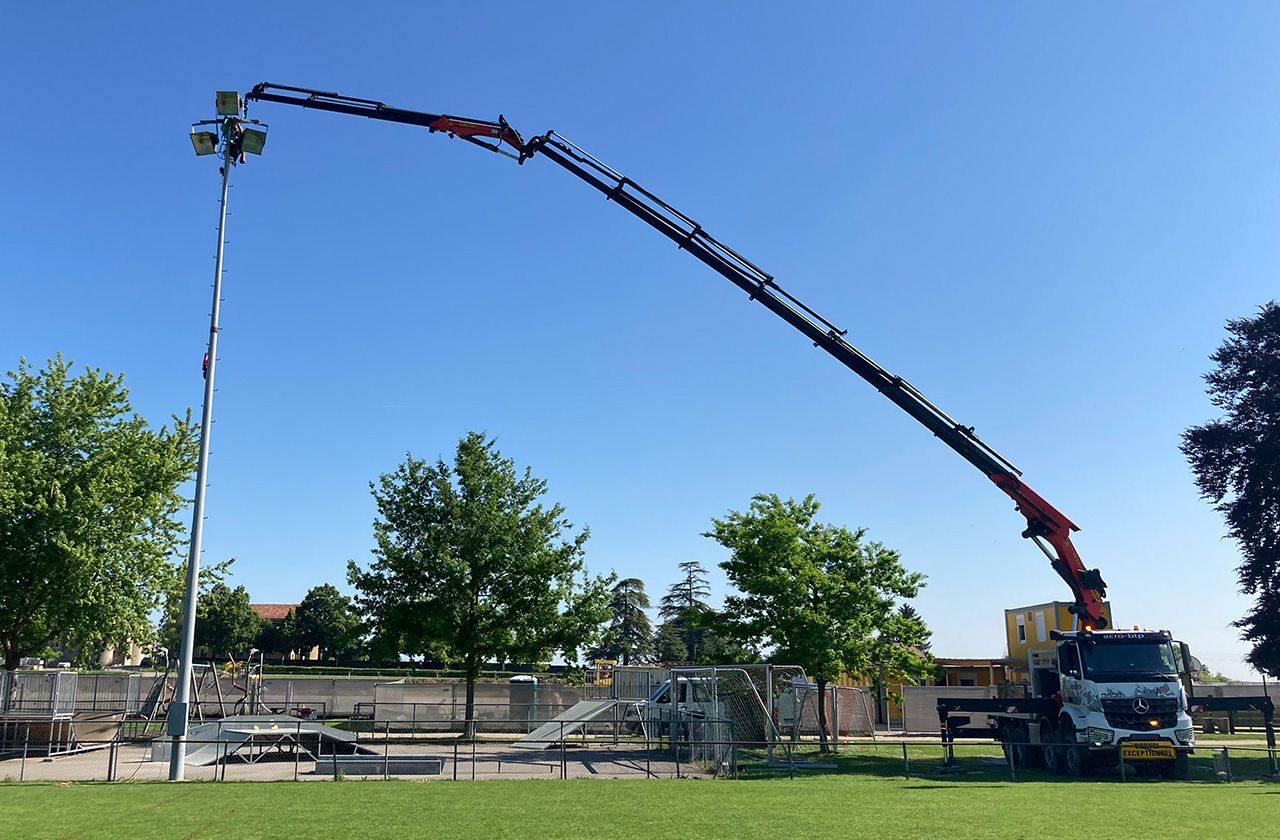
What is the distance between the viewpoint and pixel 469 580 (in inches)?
1404

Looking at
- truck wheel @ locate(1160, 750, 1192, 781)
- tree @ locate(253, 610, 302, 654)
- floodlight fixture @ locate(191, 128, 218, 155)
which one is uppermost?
floodlight fixture @ locate(191, 128, 218, 155)

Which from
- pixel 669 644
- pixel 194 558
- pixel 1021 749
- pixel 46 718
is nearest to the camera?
pixel 194 558

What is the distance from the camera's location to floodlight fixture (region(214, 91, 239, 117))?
22.5 metres

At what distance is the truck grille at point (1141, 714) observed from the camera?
73.3 feet

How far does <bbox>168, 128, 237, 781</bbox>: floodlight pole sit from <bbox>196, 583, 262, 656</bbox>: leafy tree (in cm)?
8549

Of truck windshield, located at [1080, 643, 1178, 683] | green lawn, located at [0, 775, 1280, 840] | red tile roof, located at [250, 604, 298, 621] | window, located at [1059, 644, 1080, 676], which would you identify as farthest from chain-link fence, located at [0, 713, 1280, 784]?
red tile roof, located at [250, 604, 298, 621]

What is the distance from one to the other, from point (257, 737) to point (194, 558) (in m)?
7.54

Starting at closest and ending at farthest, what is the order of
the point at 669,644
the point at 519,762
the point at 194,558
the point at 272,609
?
the point at 194,558
the point at 519,762
the point at 669,644
the point at 272,609

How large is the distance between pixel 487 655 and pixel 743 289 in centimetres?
1788

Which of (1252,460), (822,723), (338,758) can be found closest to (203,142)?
(338,758)

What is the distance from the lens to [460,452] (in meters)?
37.9

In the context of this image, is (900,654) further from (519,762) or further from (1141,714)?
(519,762)

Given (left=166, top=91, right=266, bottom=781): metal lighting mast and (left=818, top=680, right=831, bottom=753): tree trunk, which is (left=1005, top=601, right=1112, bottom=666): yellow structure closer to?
(left=818, top=680, right=831, bottom=753): tree trunk

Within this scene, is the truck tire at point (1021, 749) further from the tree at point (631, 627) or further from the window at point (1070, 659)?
the tree at point (631, 627)
